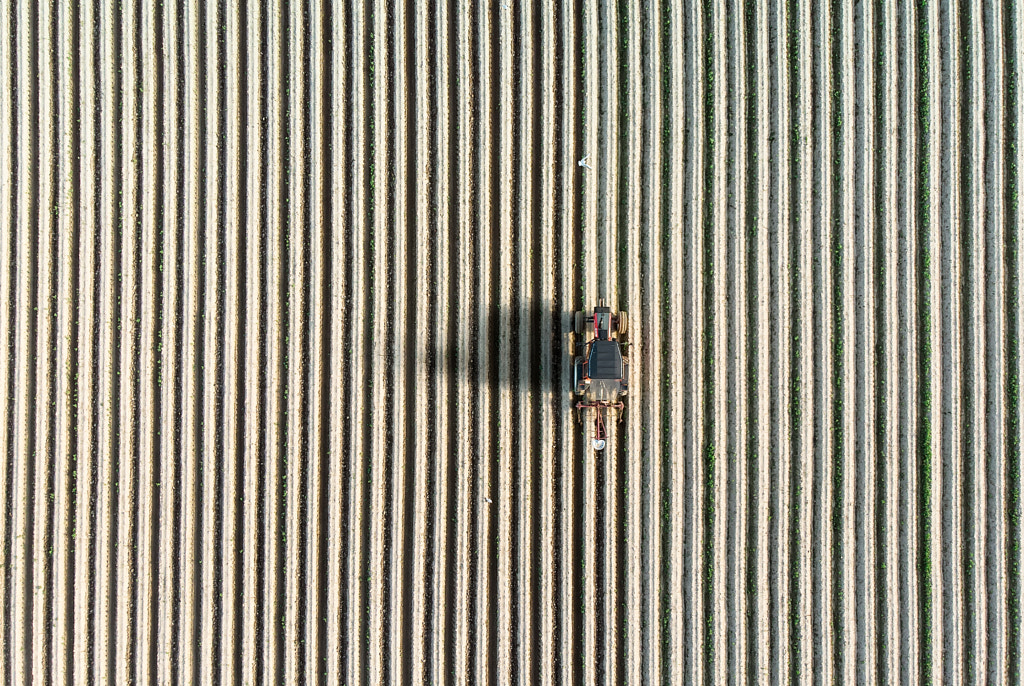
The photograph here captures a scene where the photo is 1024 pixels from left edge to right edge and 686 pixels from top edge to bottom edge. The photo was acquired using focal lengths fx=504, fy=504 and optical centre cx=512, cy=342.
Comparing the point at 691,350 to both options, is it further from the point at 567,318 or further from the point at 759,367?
the point at 567,318

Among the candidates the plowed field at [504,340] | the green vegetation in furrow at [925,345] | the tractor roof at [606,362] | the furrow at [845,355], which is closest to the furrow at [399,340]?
the plowed field at [504,340]

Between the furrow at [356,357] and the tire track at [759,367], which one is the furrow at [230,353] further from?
the tire track at [759,367]

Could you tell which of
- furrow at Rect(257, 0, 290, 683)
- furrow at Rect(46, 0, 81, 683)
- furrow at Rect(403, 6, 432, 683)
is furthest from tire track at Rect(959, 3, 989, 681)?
furrow at Rect(46, 0, 81, 683)

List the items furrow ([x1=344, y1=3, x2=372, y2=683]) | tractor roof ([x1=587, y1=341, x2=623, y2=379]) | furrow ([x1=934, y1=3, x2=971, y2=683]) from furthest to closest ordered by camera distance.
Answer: furrow ([x1=344, y1=3, x2=372, y2=683]) → furrow ([x1=934, y1=3, x2=971, y2=683]) → tractor roof ([x1=587, y1=341, x2=623, y2=379])

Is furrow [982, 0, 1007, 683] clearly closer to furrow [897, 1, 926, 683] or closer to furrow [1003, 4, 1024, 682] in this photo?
furrow [1003, 4, 1024, 682]

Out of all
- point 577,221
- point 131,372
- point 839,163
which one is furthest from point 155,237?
point 839,163

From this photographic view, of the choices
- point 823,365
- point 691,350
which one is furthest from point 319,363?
point 823,365
